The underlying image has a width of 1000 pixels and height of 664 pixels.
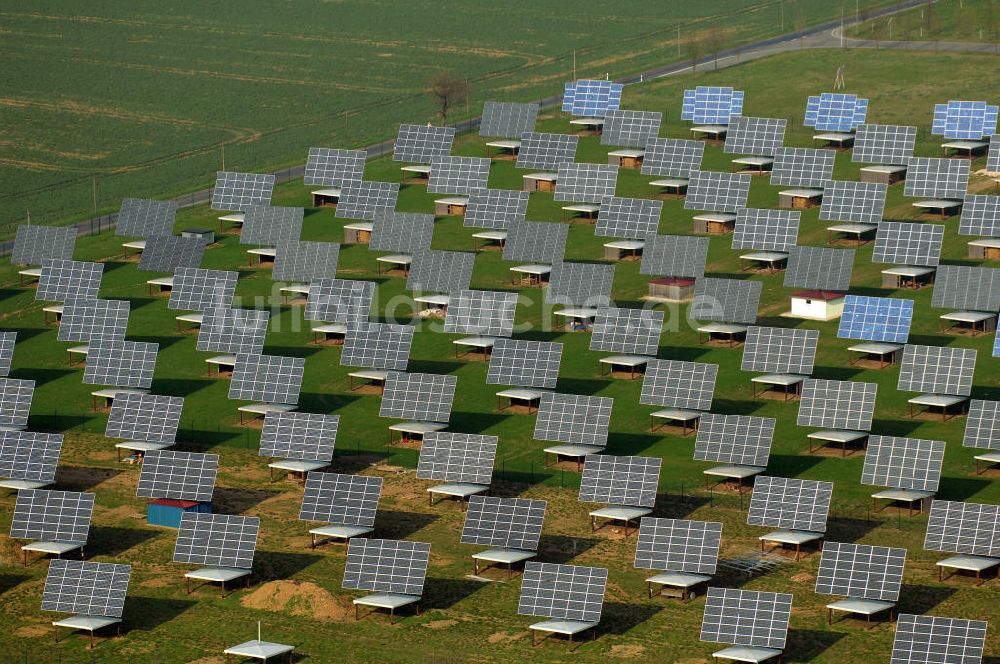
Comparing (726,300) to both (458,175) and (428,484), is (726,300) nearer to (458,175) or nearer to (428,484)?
(428,484)

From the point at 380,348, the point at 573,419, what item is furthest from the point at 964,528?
the point at 380,348

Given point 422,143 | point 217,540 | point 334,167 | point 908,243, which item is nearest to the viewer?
point 217,540

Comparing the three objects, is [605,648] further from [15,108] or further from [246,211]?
[15,108]

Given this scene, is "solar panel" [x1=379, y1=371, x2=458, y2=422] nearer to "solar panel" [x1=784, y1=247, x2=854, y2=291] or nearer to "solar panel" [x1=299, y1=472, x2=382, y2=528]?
"solar panel" [x1=299, y1=472, x2=382, y2=528]

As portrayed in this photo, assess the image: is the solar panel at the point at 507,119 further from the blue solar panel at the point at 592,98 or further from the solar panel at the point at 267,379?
the solar panel at the point at 267,379

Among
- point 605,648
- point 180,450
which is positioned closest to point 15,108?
point 180,450

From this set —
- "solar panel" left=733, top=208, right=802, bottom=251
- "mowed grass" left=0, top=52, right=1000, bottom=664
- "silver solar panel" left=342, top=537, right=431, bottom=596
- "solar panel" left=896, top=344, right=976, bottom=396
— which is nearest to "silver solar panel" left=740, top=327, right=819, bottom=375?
"mowed grass" left=0, top=52, right=1000, bottom=664
